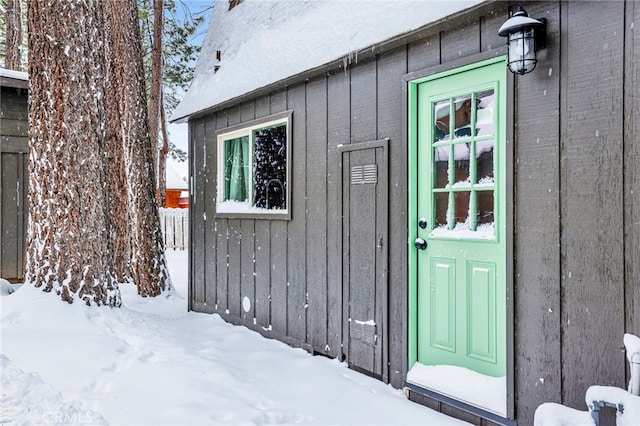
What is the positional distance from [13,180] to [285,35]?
187 inches

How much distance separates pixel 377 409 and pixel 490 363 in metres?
0.75

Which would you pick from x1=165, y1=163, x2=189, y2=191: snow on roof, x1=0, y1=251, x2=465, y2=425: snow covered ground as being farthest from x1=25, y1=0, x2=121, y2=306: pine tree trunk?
x1=165, y1=163, x2=189, y2=191: snow on roof

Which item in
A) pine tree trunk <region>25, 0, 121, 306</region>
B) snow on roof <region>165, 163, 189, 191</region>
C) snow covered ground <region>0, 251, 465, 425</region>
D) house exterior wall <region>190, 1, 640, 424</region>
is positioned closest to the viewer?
house exterior wall <region>190, 1, 640, 424</region>

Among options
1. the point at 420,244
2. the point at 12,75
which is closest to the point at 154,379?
the point at 420,244

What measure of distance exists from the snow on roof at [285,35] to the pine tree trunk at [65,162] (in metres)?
1.44

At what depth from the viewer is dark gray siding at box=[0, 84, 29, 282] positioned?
6930mm

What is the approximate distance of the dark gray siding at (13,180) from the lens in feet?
22.7

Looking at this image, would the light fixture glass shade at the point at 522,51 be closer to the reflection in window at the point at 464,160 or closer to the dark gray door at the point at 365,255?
the reflection in window at the point at 464,160

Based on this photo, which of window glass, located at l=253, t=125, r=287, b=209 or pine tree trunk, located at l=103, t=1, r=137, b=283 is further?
pine tree trunk, located at l=103, t=1, r=137, b=283

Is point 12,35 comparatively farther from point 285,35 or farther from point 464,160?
point 464,160

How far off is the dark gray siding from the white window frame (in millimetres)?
3267

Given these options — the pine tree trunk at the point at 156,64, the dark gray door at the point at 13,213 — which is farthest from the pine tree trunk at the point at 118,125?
the pine tree trunk at the point at 156,64

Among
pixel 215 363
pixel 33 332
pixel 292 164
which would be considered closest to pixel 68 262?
pixel 33 332

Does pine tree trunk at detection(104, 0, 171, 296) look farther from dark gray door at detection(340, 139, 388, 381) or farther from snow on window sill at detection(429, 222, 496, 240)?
snow on window sill at detection(429, 222, 496, 240)
